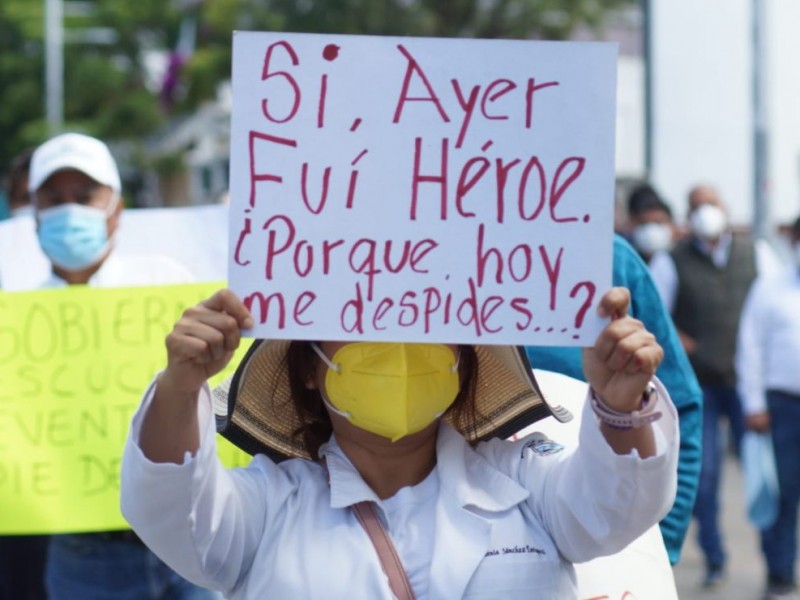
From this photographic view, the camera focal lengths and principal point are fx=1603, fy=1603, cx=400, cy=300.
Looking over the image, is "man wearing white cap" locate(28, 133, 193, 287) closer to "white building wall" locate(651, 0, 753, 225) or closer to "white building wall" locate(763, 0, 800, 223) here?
Result: "white building wall" locate(651, 0, 753, 225)

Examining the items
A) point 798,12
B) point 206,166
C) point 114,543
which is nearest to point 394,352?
point 114,543

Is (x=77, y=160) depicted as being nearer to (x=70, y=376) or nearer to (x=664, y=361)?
(x=70, y=376)

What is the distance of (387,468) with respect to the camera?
268 centimetres

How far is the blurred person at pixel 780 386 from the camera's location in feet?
23.6

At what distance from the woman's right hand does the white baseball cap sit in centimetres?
219

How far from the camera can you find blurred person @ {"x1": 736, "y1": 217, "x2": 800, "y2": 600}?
7204 mm

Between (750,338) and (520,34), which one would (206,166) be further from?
(750,338)

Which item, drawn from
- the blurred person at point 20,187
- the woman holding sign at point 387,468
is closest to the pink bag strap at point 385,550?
the woman holding sign at point 387,468

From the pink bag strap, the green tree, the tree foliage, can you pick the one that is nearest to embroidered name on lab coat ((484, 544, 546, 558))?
the pink bag strap

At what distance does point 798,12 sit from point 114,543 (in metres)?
10.1

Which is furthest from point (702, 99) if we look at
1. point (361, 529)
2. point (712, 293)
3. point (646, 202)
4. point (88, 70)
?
point (88, 70)

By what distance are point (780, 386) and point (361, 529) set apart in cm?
499

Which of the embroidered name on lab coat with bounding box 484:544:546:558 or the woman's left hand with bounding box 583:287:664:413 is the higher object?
the woman's left hand with bounding box 583:287:664:413

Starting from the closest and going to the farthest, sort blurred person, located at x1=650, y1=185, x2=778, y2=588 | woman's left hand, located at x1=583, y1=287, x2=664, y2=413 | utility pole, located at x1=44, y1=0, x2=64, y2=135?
woman's left hand, located at x1=583, y1=287, x2=664, y2=413 < blurred person, located at x1=650, y1=185, x2=778, y2=588 < utility pole, located at x1=44, y1=0, x2=64, y2=135
